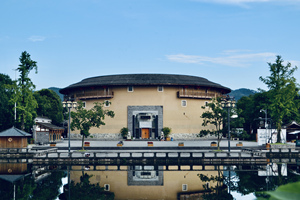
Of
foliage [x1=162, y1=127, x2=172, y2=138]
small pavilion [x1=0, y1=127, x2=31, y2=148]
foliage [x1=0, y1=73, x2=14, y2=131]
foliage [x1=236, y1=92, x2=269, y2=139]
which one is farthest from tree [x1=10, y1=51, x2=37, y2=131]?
foliage [x1=236, y1=92, x2=269, y2=139]

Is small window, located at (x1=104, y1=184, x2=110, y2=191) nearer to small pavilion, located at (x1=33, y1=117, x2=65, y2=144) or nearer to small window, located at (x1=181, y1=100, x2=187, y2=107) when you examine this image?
small pavilion, located at (x1=33, y1=117, x2=65, y2=144)

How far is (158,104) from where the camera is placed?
63.0 meters

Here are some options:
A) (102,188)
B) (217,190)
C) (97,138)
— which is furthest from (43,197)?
(97,138)

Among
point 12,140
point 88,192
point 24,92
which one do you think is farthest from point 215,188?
point 24,92

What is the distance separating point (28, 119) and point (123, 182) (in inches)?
1120

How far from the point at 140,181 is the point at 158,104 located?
3981 cm

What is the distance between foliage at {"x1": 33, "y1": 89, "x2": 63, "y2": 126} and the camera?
68.3 m

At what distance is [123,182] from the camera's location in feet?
75.8

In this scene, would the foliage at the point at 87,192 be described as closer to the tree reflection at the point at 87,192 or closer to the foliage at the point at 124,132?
the tree reflection at the point at 87,192

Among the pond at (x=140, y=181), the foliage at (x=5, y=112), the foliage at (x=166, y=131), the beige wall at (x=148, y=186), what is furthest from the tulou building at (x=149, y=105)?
the beige wall at (x=148, y=186)

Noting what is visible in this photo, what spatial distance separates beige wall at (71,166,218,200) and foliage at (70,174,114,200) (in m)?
0.49

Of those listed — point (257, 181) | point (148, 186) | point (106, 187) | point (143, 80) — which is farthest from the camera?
point (143, 80)

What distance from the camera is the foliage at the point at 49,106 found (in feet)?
224

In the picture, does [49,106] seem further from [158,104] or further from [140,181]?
[140,181]
